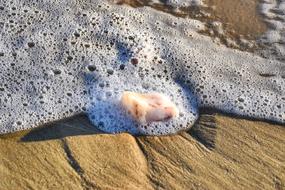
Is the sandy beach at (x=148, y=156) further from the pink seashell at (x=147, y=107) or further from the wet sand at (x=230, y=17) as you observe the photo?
the wet sand at (x=230, y=17)

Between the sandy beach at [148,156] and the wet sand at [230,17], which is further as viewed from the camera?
the wet sand at [230,17]

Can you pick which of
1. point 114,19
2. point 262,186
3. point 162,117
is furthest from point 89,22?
point 262,186

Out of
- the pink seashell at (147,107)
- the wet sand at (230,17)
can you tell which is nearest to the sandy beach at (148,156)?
the pink seashell at (147,107)

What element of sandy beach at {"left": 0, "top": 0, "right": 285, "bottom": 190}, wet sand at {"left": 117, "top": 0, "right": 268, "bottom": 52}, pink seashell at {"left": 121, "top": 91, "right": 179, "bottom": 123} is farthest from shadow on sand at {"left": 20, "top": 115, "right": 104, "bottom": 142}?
wet sand at {"left": 117, "top": 0, "right": 268, "bottom": 52}

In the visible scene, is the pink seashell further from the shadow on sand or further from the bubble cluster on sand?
the shadow on sand

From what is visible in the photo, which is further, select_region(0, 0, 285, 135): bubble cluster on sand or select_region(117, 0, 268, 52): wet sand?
select_region(117, 0, 268, 52): wet sand
